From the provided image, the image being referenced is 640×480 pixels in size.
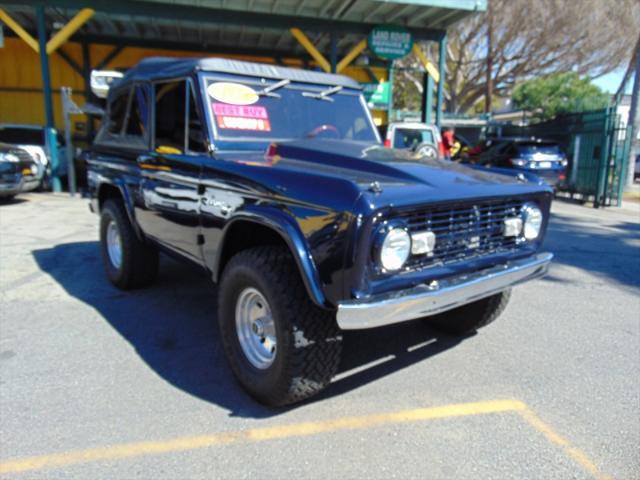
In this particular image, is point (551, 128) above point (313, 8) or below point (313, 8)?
below

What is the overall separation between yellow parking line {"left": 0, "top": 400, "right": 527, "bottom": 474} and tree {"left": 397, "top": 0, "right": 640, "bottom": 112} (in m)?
24.0

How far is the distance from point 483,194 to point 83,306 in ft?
12.2

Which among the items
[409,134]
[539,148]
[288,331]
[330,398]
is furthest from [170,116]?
[539,148]

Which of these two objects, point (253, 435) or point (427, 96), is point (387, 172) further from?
point (427, 96)

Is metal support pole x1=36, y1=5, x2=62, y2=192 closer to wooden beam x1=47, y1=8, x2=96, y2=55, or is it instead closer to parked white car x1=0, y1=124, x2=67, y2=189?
parked white car x1=0, y1=124, x2=67, y2=189

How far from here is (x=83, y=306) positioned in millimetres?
4680

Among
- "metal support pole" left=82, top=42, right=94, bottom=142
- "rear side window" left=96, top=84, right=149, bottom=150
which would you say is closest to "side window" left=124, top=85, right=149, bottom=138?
"rear side window" left=96, top=84, right=149, bottom=150

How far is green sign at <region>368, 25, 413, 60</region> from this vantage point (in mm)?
12875

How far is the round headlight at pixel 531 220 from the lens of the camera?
326 centimetres

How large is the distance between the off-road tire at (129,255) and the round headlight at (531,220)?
10.4 ft

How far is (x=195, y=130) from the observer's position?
3633 mm

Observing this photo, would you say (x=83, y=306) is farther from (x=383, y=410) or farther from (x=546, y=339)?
(x=546, y=339)

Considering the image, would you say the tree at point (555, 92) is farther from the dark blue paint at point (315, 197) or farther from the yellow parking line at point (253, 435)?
the yellow parking line at point (253, 435)

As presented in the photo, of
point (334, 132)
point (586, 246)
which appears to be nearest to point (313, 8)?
point (586, 246)
